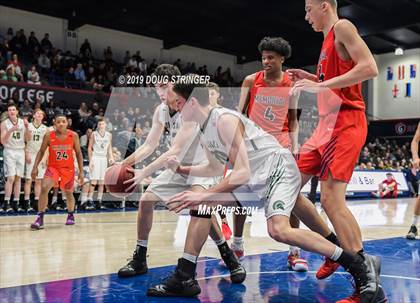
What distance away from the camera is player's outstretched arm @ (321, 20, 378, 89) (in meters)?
2.65

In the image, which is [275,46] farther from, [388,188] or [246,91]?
[388,188]

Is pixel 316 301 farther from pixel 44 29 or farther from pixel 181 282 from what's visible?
pixel 44 29

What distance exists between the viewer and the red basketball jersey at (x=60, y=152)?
671 centimetres

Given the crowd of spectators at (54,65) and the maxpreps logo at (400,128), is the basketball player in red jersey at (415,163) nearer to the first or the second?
the crowd of spectators at (54,65)

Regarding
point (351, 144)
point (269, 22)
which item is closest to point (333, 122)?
point (351, 144)

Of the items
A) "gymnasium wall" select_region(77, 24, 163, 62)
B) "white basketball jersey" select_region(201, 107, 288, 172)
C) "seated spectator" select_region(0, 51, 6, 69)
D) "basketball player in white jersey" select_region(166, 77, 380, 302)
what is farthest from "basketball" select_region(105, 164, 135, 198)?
"gymnasium wall" select_region(77, 24, 163, 62)

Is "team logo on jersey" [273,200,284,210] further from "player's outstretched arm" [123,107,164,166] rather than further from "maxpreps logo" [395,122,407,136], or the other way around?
"maxpreps logo" [395,122,407,136]

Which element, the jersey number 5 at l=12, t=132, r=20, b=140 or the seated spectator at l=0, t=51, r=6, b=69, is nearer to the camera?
the jersey number 5 at l=12, t=132, r=20, b=140

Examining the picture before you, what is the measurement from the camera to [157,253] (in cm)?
461

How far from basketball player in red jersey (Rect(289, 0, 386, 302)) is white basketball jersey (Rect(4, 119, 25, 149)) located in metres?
7.03

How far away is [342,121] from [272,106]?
4.03 feet

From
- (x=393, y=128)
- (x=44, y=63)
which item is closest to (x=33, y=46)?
(x=44, y=63)

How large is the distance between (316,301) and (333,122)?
1.11m

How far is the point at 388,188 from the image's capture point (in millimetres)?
14781
